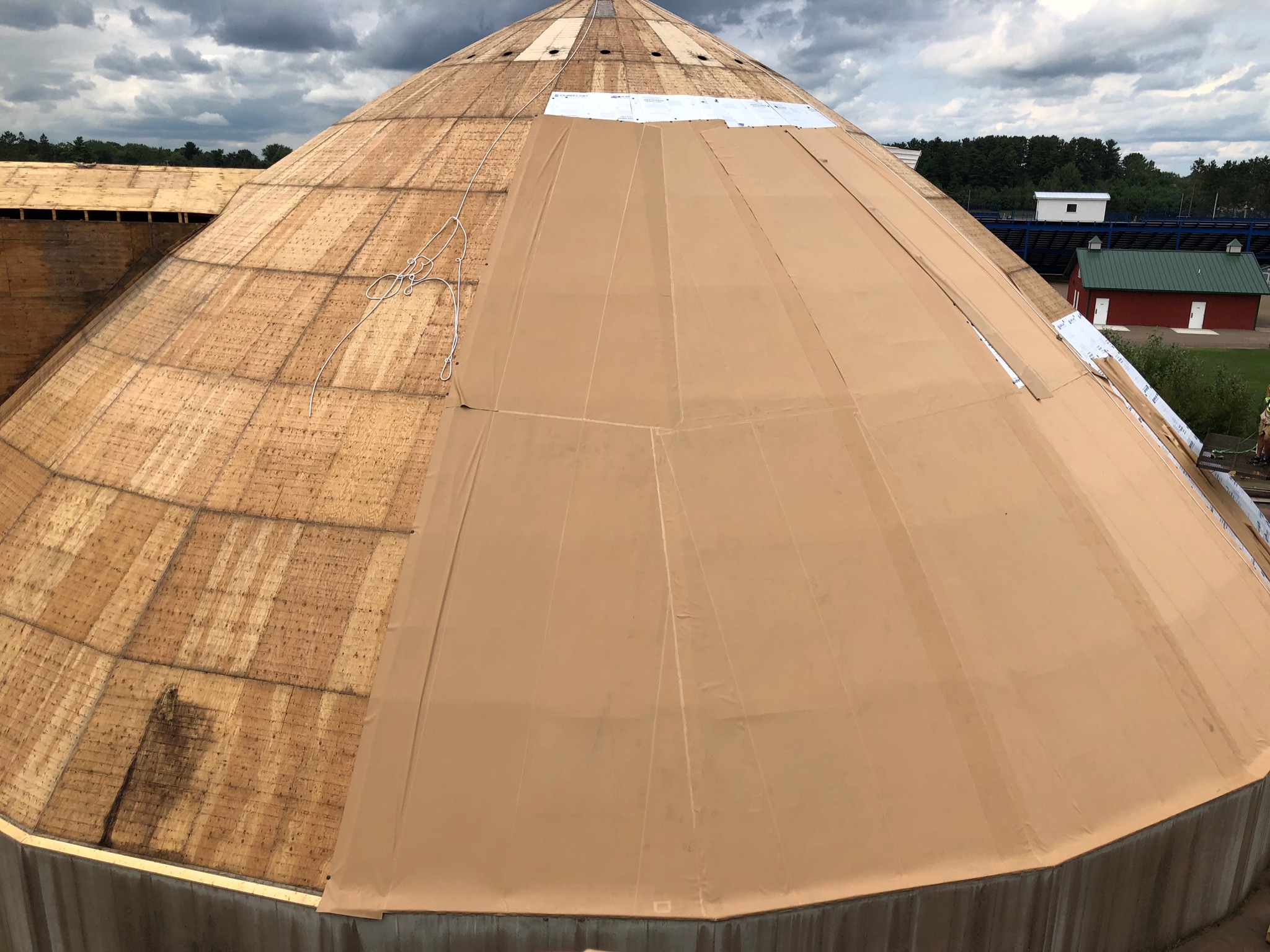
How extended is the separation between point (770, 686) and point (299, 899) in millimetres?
5400

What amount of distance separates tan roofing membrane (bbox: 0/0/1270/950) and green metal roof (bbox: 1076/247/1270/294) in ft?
174

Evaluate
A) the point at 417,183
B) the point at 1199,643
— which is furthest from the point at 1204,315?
the point at 417,183

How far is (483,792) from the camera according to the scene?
909cm

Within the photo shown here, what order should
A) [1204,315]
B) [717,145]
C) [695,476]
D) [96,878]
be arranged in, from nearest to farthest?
[96,878], [695,476], [717,145], [1204,315]

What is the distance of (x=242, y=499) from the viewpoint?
36.2 feet

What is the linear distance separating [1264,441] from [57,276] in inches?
1378

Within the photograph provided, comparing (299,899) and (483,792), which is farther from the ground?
(483,792)

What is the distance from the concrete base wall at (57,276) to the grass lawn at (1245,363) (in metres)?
43.6

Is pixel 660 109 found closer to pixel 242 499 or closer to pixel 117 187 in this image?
pixel 242 499

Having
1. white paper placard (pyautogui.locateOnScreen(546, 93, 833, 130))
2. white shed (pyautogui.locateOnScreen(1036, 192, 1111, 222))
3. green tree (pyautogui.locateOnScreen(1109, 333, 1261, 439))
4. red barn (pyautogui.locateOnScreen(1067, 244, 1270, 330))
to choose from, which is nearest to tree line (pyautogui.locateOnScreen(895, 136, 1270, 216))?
white shed (pyautogui.locateOnScreen(1036, 192, 1111, 222))

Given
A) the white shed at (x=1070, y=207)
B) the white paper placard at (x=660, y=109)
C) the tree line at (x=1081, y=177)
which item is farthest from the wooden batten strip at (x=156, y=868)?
the tree line at (x=1081, y=177)

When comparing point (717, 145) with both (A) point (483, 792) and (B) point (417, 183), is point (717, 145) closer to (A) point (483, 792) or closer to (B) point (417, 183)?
(B) point (417, 183)

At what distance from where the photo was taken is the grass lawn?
141 feet

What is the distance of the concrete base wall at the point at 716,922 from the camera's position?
28.6 ft
